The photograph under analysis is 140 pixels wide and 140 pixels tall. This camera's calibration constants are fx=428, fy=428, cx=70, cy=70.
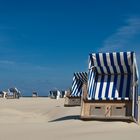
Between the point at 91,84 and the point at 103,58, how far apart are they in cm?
69

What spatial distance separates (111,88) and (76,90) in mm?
9118

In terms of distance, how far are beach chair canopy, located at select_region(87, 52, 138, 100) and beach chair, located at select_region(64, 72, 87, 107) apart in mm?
8235

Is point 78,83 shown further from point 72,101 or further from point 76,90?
point 72,101

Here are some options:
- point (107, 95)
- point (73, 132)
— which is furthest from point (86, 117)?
point (73, 132)

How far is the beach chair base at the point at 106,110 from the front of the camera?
9.19 m

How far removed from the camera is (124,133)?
6.48m

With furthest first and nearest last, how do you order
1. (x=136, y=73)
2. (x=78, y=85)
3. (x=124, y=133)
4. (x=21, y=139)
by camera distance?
(x=78, y=85) → (x=136, y=73) → (x=124, y=133) → (x=21, y=139)

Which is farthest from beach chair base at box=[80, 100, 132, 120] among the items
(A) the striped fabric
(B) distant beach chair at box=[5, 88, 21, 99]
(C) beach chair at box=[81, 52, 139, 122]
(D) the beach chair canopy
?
(B) distant beach chair at box=[5, 88, 21, 99]

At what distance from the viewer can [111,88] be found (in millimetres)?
10297

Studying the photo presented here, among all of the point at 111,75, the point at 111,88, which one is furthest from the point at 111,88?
the point at 111,75

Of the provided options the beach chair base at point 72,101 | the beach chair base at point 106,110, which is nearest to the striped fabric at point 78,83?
the beach chair base at point 72,101

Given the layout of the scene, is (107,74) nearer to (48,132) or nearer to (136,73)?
(136,73)

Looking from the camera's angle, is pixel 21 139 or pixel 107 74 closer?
pixel 21 139

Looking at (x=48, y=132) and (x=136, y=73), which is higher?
(x=136, y=73)
